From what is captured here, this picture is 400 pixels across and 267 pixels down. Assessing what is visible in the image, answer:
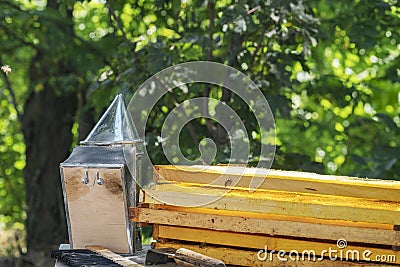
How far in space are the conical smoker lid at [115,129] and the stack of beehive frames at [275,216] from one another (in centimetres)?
24

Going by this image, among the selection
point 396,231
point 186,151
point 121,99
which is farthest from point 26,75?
point 396,231

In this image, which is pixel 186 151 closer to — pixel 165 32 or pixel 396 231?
pixel 165 32

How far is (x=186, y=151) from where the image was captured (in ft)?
13.3

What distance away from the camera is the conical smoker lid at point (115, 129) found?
2320 mm

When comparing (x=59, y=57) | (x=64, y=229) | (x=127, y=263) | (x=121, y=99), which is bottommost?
(x=64, y=229)

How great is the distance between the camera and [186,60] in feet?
12.8

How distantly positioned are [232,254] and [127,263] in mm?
317

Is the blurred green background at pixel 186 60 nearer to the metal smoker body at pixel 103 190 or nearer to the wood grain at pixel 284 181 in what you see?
the metal smoker body at pixel 103 190

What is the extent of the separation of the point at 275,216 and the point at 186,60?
2.01m

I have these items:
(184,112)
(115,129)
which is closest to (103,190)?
(115,129)

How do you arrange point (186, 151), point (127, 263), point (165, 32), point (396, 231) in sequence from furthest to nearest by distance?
point (165, 32)
point (186, 151)
point (127, 263)
point (396, 231)

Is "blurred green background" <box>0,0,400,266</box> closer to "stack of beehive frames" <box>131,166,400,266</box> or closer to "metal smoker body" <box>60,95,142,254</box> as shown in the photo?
"metal smoker body" <box>60,95,142,254</box>

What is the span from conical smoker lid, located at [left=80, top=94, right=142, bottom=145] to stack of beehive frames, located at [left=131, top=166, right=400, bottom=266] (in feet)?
0.79

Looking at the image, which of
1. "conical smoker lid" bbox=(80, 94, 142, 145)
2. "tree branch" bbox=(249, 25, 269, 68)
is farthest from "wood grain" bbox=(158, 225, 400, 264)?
"tree branch" bbox=(249, 25, 269, 68)
